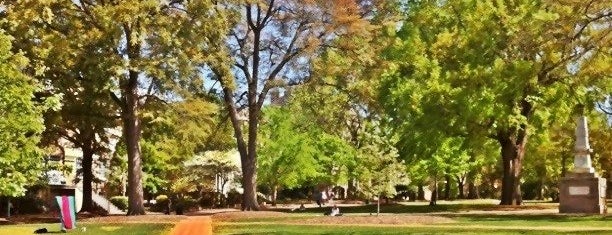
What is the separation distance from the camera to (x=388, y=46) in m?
48.0

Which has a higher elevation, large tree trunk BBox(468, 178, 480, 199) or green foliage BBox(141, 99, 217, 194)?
green foliage BBox(141, 99, 217, 194)

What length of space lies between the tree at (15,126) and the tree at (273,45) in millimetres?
14542

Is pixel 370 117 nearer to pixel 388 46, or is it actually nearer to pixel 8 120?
pixel 388 46

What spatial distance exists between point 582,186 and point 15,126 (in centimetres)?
2224

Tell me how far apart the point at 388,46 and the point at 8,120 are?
90.9 ft

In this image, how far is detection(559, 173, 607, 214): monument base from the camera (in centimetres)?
3322

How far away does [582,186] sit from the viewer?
33.6 meters

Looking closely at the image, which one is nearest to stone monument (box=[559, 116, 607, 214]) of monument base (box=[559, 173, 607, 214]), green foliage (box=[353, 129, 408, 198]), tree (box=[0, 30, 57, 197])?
monument base (box=[559, 173, 607, 214])

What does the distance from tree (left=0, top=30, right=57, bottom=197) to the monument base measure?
20.9 metres

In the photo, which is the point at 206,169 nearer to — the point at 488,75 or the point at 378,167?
the point at 488,75

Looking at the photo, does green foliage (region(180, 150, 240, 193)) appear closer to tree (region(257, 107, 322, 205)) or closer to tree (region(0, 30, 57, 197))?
tree (region(257, 107, 322, 205))

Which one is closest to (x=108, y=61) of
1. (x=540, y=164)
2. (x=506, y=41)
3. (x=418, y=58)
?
(x=506, y=41)

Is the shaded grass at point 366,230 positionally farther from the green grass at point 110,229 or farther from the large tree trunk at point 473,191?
the large tree trunk at point 473,191

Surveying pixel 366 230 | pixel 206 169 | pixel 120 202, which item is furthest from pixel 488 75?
pixel 206 169
